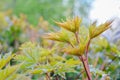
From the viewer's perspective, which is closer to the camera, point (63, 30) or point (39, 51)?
point (63, 30)

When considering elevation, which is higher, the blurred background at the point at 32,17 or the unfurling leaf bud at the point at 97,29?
the blurred background at the point at 32,17

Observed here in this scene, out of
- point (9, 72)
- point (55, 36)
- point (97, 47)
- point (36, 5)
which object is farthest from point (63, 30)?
point (36, 5)

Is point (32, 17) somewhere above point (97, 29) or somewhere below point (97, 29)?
above

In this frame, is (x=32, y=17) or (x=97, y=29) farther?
(x=32, y=17)

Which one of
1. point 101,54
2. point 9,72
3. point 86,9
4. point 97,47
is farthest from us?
point 86,9

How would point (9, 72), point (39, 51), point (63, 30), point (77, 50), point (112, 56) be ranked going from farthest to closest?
1. point (112, 56)
2. point (39, 51)
3. point (63, 30)
4. point (77, 50)
5. point (9, 72)

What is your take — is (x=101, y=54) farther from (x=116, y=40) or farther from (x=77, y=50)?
(x=77, y=50)

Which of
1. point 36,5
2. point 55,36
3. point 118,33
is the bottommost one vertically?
point 55,36

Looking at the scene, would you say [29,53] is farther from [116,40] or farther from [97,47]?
[116,40]

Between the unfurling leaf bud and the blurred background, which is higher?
the blurred background

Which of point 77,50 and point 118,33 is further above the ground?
point 118,33
